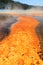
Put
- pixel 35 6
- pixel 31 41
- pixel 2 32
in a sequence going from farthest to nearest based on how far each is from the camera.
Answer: pixel 35 6 → pixel 2 32 → pixel 31 41

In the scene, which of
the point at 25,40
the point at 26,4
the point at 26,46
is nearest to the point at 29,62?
the point at 26,46

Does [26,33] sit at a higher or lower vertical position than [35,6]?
higher

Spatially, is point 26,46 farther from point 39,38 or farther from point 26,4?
point 26,4

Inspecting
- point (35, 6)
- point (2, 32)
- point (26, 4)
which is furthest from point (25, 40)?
point (26, 4)

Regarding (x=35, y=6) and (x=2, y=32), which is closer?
(x=2, y=32)

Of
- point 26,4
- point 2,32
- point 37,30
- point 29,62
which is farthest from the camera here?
point 26,4

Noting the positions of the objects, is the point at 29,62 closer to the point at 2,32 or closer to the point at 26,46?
the point at 26,46
